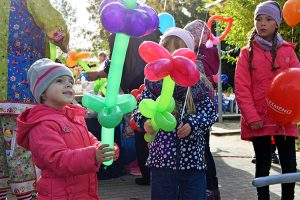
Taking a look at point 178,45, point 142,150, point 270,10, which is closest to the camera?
point 178,45

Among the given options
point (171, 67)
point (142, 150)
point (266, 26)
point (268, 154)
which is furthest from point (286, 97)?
point (142, 150)

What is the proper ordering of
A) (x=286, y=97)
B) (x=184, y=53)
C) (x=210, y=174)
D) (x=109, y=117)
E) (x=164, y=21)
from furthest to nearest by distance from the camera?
(x=164, y=21)
(x=210, y=174)
(x=286, y=97)
(x=184, y=53)
(x=109, y=117)

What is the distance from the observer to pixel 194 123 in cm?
250

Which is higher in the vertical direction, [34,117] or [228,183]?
[34,117]

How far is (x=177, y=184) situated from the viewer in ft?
8.64

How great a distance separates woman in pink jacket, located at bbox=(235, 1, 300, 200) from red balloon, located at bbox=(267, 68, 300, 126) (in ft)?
0.62

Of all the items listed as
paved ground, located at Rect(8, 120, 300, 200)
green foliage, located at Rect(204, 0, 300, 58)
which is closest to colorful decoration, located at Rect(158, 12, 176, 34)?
paved ground, located at Rect(8, 120, 300, 200)

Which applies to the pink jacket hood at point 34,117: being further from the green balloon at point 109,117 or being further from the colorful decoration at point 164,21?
the colorful decoration at point 164,21

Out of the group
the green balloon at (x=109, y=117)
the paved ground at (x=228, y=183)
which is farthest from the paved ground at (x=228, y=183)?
the green balloon at (x=109, y=117)

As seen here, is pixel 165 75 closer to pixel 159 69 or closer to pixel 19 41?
pixel 159 69

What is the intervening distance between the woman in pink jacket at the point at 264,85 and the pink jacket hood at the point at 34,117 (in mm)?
1583

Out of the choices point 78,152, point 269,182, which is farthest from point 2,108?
point 269,182

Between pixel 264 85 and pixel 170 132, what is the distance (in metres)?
1.18

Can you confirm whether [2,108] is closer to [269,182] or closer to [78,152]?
[78,152]
